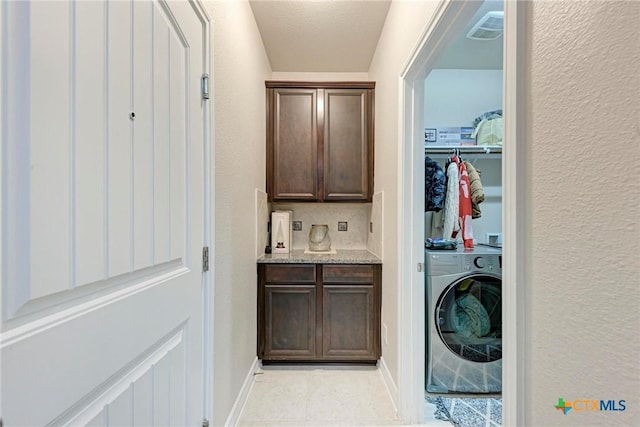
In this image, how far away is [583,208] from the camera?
1.87 ft

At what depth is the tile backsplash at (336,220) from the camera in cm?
300

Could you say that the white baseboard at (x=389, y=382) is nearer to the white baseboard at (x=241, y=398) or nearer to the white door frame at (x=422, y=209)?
the white door frame at (x=422, y=209)

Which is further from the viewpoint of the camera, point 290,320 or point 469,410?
point 290,320

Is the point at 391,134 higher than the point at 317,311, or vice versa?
the point at 391,134

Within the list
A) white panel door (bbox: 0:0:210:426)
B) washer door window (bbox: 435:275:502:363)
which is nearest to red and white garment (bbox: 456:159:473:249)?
washer door window (bbox: 435:275:502:363)

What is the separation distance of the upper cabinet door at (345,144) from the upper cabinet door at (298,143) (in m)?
0.12

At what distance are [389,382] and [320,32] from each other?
260cm

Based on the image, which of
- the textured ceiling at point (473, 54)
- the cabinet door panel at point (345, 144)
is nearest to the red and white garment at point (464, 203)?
the cabinet door panel at point (345, 144)

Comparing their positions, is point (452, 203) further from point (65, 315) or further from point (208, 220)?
point (65, 315)

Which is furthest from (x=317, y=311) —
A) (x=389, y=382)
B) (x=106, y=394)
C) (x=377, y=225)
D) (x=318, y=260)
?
(x=106, y=394)

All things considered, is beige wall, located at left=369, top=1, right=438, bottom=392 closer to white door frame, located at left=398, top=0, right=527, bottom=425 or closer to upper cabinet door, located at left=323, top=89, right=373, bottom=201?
white door frame, located at left=398, top=0, right=527, bottom=425

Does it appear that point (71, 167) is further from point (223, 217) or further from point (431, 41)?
point (431, 41)

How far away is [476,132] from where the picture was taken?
2570mm

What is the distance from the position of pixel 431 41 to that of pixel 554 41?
0.81m
